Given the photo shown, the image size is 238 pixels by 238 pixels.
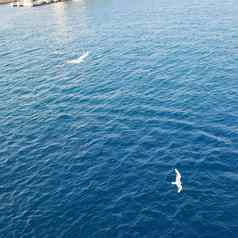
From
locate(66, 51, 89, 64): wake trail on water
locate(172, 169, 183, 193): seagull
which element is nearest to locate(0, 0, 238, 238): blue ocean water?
locate(172, 169, 183, 193): seagull

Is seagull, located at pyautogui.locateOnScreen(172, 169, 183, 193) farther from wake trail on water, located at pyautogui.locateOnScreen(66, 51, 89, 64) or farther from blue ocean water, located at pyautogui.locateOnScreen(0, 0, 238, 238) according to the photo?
wake trail on water, located at pyautogui.locateOnScreen(66, 51, 89, 64)

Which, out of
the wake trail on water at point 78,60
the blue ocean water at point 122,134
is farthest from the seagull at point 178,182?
the wake trail on water at point 78,60

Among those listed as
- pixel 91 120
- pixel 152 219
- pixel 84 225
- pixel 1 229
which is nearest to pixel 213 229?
pixel 152 219

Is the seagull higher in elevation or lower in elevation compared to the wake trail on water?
higher

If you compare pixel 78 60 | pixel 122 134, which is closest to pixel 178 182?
pixel 122 134

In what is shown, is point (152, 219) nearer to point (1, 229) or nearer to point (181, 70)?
point (1, 229)

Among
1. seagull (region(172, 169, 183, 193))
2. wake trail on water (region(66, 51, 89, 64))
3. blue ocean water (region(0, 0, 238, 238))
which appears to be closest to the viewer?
blue ocean water (region(0, 0, 238, 238))

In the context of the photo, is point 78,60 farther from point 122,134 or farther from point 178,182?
point 178,182

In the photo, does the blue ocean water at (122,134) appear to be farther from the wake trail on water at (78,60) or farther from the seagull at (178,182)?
the wake trail on water at (78,60)

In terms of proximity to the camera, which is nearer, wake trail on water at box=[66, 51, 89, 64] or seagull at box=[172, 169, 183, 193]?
seagull at box=[172, 169, 183, 193]
